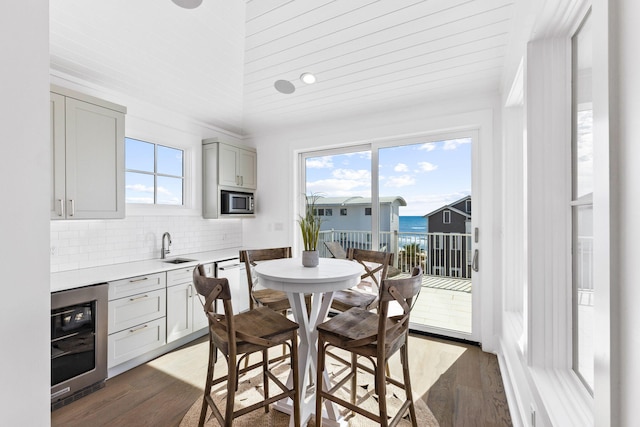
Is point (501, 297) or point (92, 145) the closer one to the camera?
point (92, 145)

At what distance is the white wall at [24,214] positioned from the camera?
0.49 m

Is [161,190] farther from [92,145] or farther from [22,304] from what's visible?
[22,304]

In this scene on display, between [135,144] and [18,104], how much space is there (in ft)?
10.2

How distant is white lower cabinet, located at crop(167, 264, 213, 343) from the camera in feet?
9.42

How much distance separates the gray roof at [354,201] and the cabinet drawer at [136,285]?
2005mm

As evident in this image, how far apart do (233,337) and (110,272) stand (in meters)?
1.63

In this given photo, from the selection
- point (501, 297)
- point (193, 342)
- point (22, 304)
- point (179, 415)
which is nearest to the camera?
point (22, 304)

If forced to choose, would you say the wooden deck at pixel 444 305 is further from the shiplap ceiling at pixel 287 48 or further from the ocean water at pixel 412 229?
the shiplap ceiling at pixel 287 48

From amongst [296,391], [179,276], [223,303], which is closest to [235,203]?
[179,276]

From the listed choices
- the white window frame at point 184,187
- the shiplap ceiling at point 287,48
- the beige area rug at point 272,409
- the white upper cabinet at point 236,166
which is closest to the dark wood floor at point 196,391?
the beige area rug at point 272,409

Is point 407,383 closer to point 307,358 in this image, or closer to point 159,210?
point 307,358

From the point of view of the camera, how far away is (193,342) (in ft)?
10.3

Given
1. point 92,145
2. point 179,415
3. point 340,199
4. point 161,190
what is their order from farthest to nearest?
point 340,199, point 161,190, point 92,145, point 179,415

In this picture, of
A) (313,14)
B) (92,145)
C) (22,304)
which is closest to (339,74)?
(313,14)
